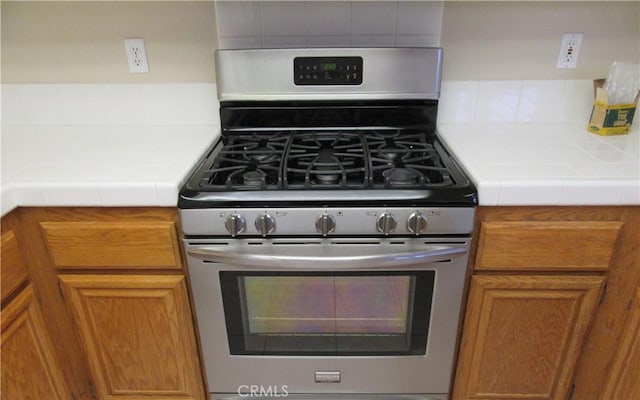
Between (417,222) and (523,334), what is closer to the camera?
(417,222)

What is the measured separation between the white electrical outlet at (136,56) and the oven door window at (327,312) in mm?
857

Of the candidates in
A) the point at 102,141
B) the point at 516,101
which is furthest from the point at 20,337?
the point at 516,101

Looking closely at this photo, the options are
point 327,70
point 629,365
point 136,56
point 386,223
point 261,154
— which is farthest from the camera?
point 136,56

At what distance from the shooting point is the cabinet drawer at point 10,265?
958 mm

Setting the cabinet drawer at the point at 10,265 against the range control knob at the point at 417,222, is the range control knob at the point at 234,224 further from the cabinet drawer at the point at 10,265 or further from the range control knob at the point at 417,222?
the cabinet drawer at the point at 10,265

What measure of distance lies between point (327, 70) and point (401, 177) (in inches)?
19.4

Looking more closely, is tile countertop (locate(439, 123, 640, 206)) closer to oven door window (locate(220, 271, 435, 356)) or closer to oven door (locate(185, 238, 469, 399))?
oven door (locate(185, 238, 469, 399))

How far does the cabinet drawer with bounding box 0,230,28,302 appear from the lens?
96 centimetres

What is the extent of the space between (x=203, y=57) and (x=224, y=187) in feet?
2.20

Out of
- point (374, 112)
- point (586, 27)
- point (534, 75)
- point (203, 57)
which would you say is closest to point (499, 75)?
point (534, 75)

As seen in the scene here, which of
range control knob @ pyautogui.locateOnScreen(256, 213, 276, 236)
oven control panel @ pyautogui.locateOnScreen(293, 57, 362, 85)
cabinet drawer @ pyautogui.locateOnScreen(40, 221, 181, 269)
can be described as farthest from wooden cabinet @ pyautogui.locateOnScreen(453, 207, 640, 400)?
cabinet drawer @ pyautogui.locateOnScreen(40, 221, 181, 269)

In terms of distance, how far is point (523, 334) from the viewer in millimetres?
1110

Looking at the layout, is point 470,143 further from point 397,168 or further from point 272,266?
point 272,266

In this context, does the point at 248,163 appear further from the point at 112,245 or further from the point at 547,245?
the point at 547,245
